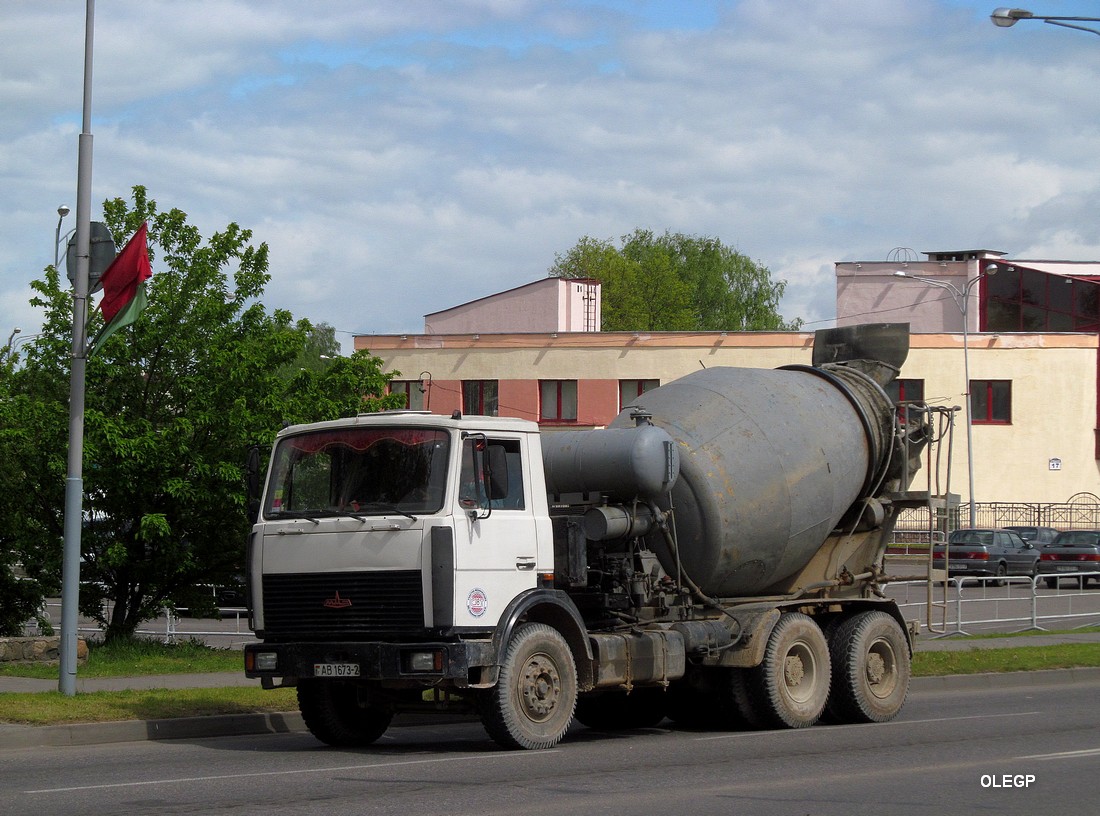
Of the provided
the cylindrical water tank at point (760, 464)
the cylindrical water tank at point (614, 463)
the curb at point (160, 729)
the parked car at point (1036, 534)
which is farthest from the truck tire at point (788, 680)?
the parked car at point (1036, 534)

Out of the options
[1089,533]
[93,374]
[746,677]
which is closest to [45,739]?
[746,677]

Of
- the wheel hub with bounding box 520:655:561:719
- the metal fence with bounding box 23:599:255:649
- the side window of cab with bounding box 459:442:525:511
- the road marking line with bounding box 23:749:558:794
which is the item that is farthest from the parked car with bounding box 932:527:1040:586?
the road marking line with bounding box 23:749:558:794

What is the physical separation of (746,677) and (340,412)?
30.3 feet

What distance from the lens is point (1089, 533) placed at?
43.3 m

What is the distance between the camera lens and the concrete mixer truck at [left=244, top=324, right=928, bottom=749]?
1163cm

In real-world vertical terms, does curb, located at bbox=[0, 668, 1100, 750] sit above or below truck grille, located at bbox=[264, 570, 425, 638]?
below

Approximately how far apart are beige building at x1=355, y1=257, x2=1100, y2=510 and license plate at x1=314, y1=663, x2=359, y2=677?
141ft

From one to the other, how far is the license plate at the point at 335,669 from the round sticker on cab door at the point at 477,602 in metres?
1.00

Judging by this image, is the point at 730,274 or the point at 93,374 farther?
the point at 730,274

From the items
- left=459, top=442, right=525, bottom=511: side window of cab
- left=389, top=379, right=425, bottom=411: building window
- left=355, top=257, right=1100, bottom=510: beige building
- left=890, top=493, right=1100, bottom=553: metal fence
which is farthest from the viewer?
left=355, top=257, right=1100, bottom=510: beige building

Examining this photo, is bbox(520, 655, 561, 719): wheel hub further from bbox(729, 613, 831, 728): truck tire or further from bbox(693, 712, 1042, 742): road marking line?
bbox(729, 613, 831, 728): truck tire

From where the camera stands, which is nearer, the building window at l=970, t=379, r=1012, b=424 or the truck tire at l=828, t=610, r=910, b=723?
the truck tire at l=828, t=610, r=910, b=723

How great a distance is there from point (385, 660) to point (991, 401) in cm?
4843

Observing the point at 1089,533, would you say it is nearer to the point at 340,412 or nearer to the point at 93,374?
the point at 340,412
